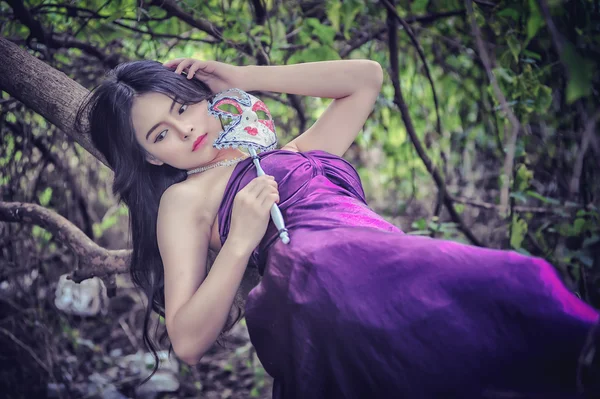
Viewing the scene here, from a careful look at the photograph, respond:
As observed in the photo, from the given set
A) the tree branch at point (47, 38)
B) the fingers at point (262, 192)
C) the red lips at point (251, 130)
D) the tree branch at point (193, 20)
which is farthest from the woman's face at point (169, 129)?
the tree branch at point (47, 38)

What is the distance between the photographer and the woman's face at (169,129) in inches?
52.8

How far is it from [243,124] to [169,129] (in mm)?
190

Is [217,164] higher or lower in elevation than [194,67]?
lower

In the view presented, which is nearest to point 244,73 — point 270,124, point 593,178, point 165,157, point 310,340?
point 270,124

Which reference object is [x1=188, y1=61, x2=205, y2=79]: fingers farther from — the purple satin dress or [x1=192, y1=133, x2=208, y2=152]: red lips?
the purple satin dress

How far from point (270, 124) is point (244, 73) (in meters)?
0.20

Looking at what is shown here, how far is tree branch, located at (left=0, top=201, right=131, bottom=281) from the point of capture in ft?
5.21

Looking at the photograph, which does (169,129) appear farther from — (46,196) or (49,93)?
(46,196)

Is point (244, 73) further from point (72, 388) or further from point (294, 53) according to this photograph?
point (72, 388)

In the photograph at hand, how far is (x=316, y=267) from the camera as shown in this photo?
3.57 ft

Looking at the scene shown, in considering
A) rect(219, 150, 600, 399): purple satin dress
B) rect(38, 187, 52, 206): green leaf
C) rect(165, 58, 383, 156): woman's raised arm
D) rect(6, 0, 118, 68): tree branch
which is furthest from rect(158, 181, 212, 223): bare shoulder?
rect(38, 187, 52, 206): green leaf

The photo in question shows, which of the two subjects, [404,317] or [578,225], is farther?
[578,225]

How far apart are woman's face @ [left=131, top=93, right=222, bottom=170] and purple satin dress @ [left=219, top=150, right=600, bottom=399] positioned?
1.13 ft

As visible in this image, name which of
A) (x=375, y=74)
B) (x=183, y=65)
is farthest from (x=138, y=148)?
(x=375, y=74)
